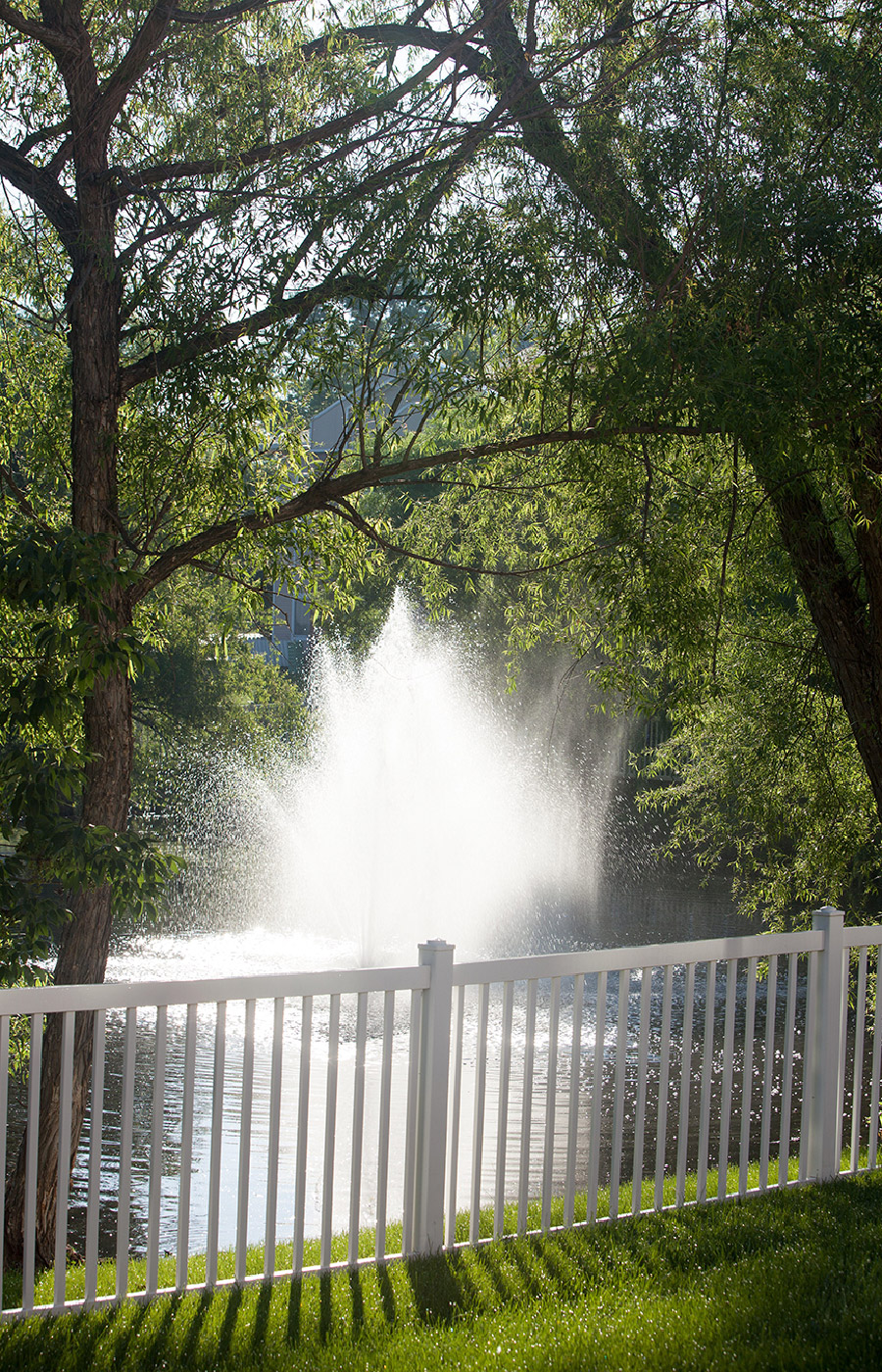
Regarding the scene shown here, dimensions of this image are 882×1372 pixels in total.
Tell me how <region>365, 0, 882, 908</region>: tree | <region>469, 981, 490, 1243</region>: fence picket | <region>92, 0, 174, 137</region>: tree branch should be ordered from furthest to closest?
<region>92, 0, 174, 137</region>: tree branch
<region>365, 0, 882, 908</region>: tree
<region>469, 981, 490, 1243</region>: fence picket

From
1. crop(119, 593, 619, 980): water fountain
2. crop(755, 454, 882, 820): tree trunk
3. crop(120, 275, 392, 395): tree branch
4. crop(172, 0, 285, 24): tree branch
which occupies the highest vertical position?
crop(172, 0, 285, 24): tree branch

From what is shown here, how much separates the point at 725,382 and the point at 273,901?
12954mm

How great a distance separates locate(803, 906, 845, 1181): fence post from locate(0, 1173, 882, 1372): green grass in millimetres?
712

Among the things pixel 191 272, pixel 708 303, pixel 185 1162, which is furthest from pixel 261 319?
pixel 185 1162

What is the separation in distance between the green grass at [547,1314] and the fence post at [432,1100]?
0.42 feet

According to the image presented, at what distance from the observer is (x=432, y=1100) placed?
154 inches

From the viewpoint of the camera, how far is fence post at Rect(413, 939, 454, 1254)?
390cm

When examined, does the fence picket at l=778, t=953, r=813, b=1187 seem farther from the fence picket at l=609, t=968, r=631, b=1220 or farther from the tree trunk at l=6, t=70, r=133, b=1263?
the tree trunk at l=6, t=70, r=133, b=1263

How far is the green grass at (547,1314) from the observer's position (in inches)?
123

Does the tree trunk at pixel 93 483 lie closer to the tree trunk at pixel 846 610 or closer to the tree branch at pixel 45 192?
the tree branch at pixel 45 192

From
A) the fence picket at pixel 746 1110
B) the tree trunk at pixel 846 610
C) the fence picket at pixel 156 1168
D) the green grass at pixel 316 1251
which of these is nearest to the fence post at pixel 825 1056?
the green grass at pixel 316 1251

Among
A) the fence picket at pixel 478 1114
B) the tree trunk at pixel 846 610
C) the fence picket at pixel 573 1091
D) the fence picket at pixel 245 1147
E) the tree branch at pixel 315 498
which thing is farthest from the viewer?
the tree trunk at pixel 846 610

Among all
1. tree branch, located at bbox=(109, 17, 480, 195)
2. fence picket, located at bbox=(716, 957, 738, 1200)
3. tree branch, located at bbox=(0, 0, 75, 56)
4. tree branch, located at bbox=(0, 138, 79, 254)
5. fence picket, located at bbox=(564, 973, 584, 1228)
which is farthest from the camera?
tree branch, located at bbox=(0, 138, 79, 254)

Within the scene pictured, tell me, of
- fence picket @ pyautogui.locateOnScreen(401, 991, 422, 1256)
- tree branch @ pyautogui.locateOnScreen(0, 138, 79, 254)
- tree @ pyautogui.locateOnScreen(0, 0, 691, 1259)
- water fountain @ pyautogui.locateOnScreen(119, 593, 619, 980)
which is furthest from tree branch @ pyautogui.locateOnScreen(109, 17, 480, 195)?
water fountain @ pyautogui.locateOnScreen(119, 593, 619, 980)
